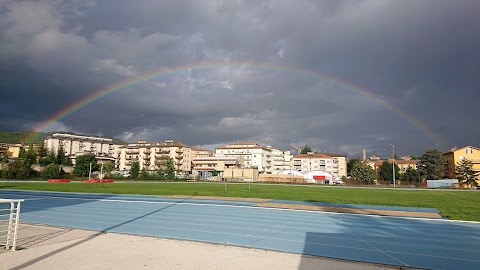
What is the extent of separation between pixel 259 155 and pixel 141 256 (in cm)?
11838

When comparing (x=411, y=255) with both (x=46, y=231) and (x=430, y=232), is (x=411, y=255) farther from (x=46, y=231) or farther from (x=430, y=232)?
(x=46, y=231)

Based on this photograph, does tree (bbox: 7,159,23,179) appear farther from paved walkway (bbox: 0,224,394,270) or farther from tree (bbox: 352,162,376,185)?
tree (bbox: 352,162,376,185)

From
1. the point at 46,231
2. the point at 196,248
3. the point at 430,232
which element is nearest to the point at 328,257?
the point at 196,248

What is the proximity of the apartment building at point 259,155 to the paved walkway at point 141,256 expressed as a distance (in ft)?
374

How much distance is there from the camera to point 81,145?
456 feet

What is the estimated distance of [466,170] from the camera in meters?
63.4

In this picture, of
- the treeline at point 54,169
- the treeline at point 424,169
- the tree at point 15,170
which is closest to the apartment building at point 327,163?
the treeline at point 424,169

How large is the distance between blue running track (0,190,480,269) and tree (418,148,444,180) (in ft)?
253

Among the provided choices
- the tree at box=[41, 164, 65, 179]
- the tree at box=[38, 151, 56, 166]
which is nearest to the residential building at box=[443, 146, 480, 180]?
the tree at box=[41, 164, 65, 179]

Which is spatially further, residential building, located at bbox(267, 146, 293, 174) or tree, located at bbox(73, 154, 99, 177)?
residential building, located at bbox(267, 146, 293, 174)

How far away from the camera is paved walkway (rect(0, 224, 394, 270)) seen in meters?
6.72

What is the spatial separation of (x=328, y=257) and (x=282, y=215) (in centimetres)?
739

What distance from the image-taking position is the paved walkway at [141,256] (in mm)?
6723

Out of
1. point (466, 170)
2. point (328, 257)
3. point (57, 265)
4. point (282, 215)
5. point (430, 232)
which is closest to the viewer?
point (57, 265)
